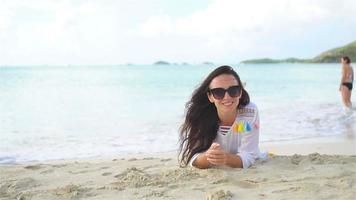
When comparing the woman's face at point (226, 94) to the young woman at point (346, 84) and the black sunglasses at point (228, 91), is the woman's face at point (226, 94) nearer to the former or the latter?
the black sunglasses at point (228, 91)

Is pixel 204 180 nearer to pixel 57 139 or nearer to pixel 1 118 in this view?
pixel 57 139

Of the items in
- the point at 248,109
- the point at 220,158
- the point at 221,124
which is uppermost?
the point at 248,109

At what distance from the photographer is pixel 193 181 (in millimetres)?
3920

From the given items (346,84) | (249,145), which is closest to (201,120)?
(249,145)

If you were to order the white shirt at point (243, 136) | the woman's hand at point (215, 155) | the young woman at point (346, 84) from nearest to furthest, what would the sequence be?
the woman's hand at point (215, 155) → the white shirt at point (243, 136) → the young woman at point (346, 84)

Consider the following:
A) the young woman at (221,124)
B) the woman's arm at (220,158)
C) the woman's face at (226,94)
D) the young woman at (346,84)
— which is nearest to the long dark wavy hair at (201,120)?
the young woman at (221,124)

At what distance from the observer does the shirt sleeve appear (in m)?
4.13

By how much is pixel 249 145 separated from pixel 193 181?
0.71 metres

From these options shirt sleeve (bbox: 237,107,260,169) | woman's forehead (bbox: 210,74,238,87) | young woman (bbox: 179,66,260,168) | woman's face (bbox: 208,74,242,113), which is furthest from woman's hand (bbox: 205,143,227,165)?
woman's forehead (bbox: 210,74,238,87)

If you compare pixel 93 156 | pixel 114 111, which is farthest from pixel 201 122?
pixel 114 111

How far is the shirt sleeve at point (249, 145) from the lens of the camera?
4.13m

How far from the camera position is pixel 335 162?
4711 mm

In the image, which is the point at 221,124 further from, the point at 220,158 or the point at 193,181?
the point at 193,181

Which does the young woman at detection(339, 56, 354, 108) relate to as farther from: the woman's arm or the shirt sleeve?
the woman's arm
